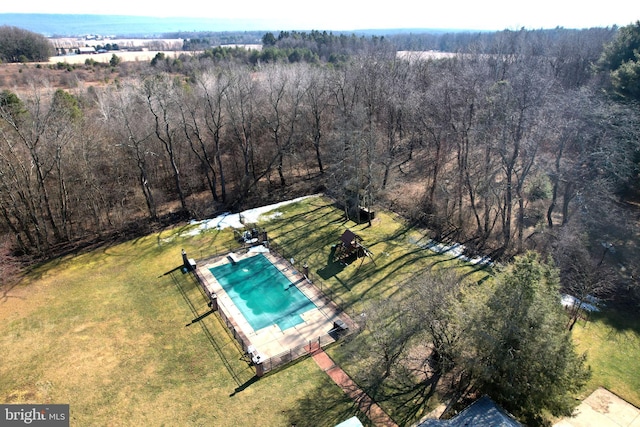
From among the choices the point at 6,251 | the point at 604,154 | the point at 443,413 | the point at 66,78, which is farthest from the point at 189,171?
the point at 66,78

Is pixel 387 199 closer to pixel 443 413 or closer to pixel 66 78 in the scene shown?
pixel 443 413

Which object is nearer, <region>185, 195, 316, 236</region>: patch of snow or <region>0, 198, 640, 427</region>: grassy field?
<region>0, 198, 640, 427</region>: grassy field

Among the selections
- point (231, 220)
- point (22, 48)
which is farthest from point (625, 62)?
point (22, 48)

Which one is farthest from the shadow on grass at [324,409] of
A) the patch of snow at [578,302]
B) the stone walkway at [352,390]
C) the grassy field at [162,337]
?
the patch of snow at [578,302]

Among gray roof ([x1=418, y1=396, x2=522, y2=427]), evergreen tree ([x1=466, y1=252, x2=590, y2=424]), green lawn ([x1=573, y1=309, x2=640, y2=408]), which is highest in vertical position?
evergreen tree ([x1=466, y1=252, x2=590, y2=424])

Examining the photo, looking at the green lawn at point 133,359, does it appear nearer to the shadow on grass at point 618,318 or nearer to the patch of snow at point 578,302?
the patch of snow at point 578,302

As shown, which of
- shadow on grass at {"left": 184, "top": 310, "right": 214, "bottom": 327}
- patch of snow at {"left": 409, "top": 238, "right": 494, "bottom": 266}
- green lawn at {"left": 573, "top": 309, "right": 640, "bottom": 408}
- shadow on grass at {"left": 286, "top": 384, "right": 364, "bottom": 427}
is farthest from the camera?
patch of snow at {"left": 409, "top": 238, "right": 494, "bottom": 266}

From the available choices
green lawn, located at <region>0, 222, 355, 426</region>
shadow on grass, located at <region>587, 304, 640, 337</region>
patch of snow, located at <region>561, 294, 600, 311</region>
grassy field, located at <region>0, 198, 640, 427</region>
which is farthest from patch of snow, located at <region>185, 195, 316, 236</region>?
shadow on grass, located at <region>587, 304, 640, 337</region>

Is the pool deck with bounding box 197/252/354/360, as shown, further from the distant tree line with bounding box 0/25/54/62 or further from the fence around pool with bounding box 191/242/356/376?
the distant tree line with bounding box 0/25/54/62
